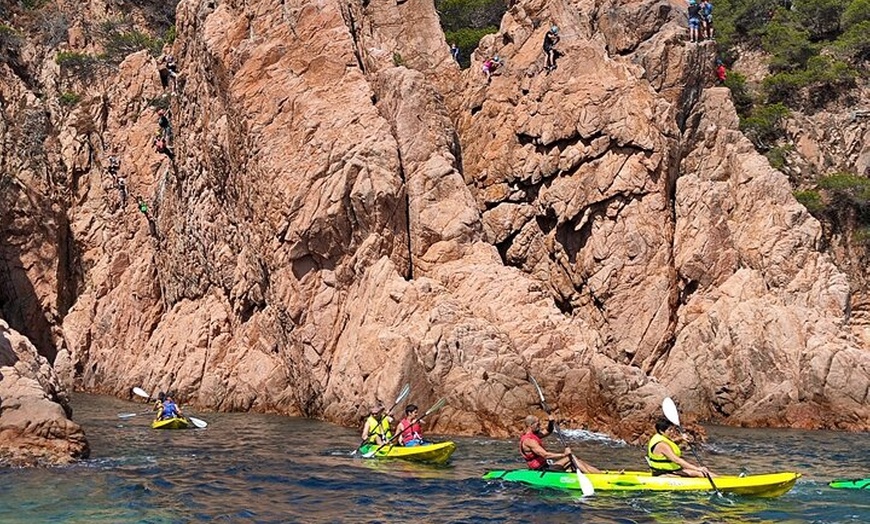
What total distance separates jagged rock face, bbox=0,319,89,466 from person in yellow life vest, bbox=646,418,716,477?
36.3 ft

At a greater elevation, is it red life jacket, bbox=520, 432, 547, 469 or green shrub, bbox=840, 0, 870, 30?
green shrub, bbox=840, 0, 870, 30

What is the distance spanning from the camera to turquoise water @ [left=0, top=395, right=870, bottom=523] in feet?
47.0

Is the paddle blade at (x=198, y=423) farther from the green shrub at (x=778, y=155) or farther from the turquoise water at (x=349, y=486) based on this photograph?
the green shrub at (x=778, y=155)

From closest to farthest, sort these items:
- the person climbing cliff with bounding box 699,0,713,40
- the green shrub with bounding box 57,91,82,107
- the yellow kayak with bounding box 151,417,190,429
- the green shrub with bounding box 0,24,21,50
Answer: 1. the yellow kayak with bounding box 151,417,190,429
2. the person climbing cliff with bounding box 699,0,713,40
3. the green shrub with bounding box 57,91,82,107
4. the green shrub with bounding box 0,24,21,50

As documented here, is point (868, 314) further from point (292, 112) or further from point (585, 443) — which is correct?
point (292, 112)

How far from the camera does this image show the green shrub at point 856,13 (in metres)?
52.3

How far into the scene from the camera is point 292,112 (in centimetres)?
3022

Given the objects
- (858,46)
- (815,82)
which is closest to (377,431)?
(815,82)

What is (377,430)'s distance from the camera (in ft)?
68.3

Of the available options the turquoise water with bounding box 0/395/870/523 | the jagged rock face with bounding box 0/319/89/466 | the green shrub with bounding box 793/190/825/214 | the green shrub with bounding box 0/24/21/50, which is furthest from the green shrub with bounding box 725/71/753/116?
the jagged rock face with bounding box 0/319/89/466

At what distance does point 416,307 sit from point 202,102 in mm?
14067

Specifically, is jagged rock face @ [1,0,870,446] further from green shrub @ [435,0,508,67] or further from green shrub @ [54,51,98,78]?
green shrub @ [54,51,98,78]

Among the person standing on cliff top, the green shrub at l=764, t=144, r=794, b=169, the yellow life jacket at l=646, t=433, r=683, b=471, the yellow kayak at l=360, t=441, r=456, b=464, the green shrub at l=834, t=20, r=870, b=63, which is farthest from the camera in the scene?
the green shrub at l=834, t=20, r=870, b=63

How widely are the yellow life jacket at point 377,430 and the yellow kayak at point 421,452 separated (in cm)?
26
